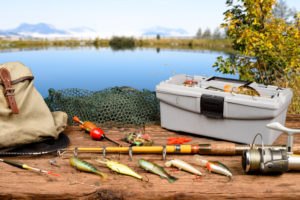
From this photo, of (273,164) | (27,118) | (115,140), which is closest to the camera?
(273,164)

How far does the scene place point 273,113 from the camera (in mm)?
2498

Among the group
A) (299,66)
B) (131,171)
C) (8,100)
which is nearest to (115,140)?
(131,171)

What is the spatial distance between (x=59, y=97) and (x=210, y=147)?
1756 millimetres

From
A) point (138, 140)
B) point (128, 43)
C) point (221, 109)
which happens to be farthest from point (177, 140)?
point (128, 43)

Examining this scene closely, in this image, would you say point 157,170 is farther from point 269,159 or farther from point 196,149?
point 269,159

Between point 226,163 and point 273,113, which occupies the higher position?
point 273,113

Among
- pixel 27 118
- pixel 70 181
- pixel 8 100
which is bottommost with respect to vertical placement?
pixel 70 181

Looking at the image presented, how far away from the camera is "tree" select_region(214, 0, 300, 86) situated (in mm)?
4625

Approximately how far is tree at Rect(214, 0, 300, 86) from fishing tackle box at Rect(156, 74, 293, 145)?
1728 millimetres

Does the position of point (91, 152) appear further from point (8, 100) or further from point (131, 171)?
point (8, 100)

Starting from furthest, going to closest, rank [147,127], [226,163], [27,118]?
[147,127] < [27,118] < [226,163]

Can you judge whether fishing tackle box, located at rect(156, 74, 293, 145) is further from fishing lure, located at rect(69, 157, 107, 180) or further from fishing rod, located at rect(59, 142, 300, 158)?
fishing lure, located at rect(69, 157, 107, 180)

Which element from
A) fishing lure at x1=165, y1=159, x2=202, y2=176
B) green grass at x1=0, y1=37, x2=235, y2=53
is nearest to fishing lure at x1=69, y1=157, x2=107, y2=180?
fishing lure at x1=165, y1=159, x2=202, y2=176

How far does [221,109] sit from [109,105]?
3.92ft
